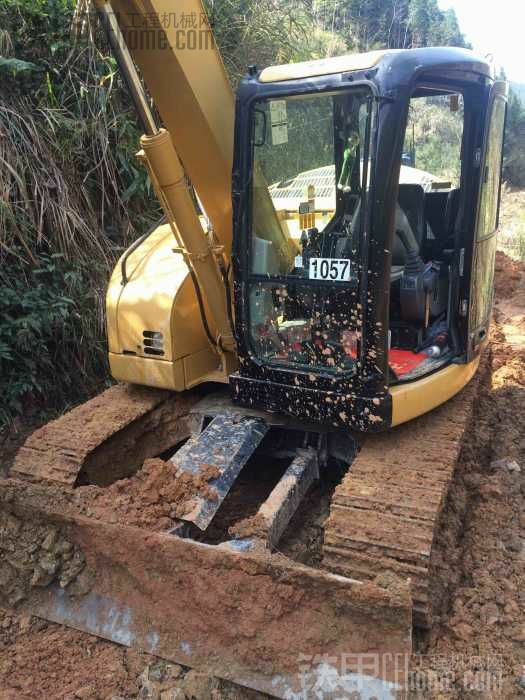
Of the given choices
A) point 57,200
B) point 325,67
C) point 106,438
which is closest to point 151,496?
point 106,438

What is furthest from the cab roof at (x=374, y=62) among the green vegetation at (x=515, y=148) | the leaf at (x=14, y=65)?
the green vegetation at (x=515, y=148)

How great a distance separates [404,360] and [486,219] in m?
0.89

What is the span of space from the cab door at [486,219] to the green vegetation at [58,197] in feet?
9.63

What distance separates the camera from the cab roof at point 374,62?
99.2 inches

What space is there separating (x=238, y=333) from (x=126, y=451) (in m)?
0.96

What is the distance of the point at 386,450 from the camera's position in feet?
9.72

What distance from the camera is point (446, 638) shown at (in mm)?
2527

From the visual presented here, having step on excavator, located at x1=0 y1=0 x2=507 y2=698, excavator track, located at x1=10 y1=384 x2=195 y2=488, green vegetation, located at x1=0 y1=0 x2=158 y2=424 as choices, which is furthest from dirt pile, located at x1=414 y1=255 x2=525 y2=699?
green vegetation, located at x1=0 y1=0 x2=158 y2=424

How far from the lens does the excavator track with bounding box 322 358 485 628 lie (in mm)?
2371

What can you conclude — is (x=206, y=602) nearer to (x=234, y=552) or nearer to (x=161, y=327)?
(x=234, y=552)

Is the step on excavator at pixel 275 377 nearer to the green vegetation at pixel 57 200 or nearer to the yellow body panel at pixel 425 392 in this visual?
the yellow body panel at pixel 425 392

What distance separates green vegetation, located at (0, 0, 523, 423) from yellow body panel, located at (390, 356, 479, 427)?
2.82 meters

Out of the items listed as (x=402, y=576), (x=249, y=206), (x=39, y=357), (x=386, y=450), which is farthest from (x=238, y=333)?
(x=39, y=357)

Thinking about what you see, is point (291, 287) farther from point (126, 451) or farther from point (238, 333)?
point (126, 451)
